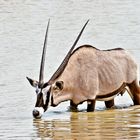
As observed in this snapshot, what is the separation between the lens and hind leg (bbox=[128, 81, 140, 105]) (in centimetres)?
1127

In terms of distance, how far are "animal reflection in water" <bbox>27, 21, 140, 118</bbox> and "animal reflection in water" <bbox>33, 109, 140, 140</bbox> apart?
22 cm

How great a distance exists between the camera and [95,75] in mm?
10547

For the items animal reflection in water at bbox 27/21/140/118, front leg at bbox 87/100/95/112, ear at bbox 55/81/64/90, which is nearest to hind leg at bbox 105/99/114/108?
animal reflection in water at bbox 27/21/140/118

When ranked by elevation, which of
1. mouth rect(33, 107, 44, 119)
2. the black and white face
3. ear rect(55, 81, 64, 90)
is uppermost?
A: ear rect(55, 81, 64, 90)

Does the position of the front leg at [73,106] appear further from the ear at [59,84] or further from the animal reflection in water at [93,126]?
the ear at [59,84]

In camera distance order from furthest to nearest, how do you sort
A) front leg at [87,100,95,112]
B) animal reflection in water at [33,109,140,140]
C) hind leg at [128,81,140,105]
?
1. hind leg at [128,81,140,105]
2. front leg at [87,100,95,112]
3. animal reflection in water at [33,109,140,140]

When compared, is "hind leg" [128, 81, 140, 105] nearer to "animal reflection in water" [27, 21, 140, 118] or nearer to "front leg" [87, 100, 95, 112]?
"animal reflection in water" [27, 21, 140, 118]

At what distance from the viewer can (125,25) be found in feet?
74.6

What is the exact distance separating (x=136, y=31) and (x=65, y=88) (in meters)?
10.6

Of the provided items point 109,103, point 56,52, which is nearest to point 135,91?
point 109,103

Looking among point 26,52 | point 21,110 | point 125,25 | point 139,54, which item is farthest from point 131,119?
point 125,25

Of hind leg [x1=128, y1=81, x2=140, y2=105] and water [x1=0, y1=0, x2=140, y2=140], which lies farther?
hind leg [x1=128, y1=81, x2=140, y2=105]

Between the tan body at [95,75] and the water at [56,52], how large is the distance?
0.24 metres

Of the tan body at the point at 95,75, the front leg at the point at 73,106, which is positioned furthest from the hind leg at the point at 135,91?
the front leg at the point at 73,106
